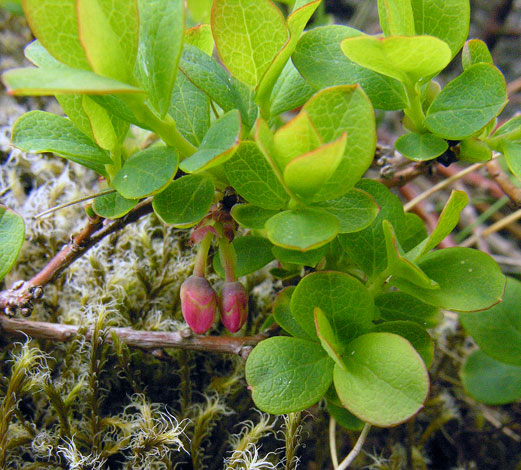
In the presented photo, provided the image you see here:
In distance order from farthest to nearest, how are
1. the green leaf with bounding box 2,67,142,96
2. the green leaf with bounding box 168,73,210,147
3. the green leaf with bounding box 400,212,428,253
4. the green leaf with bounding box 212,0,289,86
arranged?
the green leaf with bounding box 400,212,428,253 < the green leaf with bounding box 168,73,210,147 < the green leaf with bounding box 212,0,289,86 < the green leaf with bounding box 2,67,142,96

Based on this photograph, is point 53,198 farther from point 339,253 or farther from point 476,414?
point 476,414

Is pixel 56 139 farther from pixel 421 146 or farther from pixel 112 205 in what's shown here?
pixel 421 146

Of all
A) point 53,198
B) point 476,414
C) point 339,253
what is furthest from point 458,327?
point 53,198

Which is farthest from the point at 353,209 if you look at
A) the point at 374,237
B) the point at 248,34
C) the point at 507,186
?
the point at 507,186

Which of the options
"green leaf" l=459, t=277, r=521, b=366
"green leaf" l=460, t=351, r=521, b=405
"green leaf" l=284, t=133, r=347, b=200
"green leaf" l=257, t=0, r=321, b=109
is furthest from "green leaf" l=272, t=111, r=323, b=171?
"green leaf" l=460, t=351, r=521, b=405

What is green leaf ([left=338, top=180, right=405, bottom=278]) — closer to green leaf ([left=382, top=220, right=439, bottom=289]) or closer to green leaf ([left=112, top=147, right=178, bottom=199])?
green leaf ([left=382, top=220, right=439, bottom=289])

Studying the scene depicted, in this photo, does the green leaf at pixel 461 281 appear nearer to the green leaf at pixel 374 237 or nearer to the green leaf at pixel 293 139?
the green leaf at pixel 374 237

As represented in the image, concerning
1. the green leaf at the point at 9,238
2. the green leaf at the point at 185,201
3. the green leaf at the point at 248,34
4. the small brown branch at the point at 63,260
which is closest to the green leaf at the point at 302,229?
the green leaf at the point at 185,201
